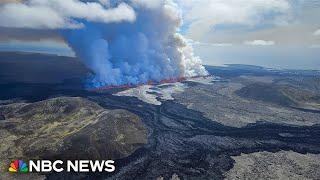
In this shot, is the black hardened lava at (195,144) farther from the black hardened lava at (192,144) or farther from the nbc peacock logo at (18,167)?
the nbc peacock logo at (18,167)


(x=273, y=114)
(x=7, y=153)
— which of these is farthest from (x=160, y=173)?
(x=273, y=114)

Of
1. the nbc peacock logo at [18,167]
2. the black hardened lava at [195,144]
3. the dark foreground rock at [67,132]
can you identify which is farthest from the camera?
the dark foreground rock at [67,132]

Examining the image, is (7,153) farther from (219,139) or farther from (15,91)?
(15,91)

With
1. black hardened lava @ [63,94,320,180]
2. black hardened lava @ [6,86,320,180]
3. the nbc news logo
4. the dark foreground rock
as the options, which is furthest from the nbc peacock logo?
black hardened lava @ [63,94,320,180]

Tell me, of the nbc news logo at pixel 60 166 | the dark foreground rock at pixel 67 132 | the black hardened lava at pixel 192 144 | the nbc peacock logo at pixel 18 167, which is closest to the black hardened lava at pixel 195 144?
the black hardened lava at pixel 192 144

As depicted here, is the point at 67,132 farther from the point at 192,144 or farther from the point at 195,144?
the point at 195,144

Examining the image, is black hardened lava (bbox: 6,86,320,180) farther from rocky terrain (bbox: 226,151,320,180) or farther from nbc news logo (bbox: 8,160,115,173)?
rocky terrain (bbox: 226,151,320,180)

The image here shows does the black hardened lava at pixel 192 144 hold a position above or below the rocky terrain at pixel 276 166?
above
